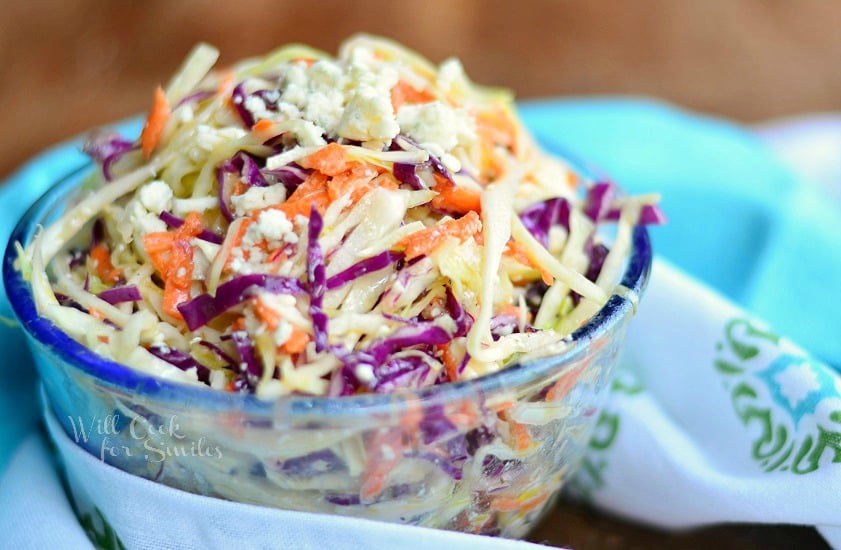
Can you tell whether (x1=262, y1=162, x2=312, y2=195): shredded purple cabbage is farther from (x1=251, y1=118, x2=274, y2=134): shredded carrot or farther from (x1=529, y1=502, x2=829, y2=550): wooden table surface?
(x1=529, y1=502, x2=829, y2=550): wooden table surface

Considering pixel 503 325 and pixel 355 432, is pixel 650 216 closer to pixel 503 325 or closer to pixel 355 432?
pixel 503 325

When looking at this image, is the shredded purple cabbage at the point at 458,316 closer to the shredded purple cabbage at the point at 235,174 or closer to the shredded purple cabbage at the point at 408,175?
the shredded purple cabbage at the point at 408,175

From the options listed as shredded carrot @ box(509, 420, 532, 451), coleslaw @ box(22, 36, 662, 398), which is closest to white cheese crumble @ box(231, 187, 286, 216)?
coleslaw @ box(22, 36, 662, 398)

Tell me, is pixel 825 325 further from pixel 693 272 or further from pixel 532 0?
pixel 532 0

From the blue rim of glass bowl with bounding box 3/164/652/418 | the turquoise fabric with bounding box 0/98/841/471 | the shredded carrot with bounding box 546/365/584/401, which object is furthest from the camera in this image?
the turquoise fabric with bounding box 0/98/841/471

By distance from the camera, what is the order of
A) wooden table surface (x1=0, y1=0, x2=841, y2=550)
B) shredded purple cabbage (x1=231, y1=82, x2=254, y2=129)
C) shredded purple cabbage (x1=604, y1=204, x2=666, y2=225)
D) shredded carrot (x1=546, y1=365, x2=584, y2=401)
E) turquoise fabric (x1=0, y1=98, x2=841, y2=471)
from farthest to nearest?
1. wooden table surface (x1=0, y1=0, x2=841, y2=550)
2. turquoise fabric (x1=0, y1=98, x2=841, y2=471)
3. shredded purple cabbage (x1=604, y1=204, x2=666, y2=225)
4. shredded purple cabbage (x1=231, y1=82, x2=254, y2=129)
5. shredded carrot (x1=546, y1=365, x2=584, y2=401)
